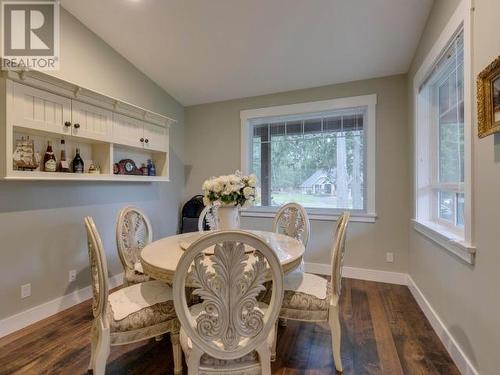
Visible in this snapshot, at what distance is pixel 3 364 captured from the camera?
1769 mm

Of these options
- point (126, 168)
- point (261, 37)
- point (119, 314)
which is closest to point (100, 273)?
point (119, 314)

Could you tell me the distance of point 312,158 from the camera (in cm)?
358

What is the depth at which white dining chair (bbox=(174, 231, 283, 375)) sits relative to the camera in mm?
1089

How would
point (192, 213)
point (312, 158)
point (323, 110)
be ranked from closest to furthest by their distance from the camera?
point (323, 110) < point (312, 158) < point (192, 213)

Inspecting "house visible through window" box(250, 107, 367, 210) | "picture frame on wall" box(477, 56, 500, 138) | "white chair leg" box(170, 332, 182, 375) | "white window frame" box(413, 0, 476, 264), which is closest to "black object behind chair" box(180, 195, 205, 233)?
"house visible through window" box(250, 107, 367, 210)

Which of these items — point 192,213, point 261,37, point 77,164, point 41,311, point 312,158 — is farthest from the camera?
point 192,213

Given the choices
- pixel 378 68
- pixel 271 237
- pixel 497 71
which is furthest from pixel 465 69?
pixel 271 237

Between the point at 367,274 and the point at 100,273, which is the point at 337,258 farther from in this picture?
the point at 367,274

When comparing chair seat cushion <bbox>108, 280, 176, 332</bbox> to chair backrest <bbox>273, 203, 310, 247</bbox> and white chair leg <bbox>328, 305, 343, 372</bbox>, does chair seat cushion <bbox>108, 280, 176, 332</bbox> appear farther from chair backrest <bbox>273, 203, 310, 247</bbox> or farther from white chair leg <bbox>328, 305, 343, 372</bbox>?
chair backrest <bbox>273, 203, 310, 247</bbox>

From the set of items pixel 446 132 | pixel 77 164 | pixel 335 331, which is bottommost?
pixel 335 331

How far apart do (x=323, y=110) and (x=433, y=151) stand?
1.34 metres

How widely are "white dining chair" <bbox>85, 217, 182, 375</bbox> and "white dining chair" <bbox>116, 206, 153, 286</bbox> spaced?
0.40 meters

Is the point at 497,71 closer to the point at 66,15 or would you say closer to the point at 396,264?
the point at 396,264

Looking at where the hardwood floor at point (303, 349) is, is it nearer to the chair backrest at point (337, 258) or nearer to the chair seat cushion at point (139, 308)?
the chair seat cushion at point (139, 308)
